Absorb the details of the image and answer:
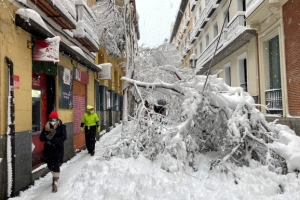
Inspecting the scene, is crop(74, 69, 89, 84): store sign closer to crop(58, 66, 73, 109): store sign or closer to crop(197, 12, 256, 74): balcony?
crop(58, 66, 73, 109): store sign

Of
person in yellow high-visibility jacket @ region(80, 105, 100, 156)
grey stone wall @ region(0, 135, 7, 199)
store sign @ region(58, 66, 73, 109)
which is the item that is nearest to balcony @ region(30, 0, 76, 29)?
store sign @ region(58, 66, 73, 109)

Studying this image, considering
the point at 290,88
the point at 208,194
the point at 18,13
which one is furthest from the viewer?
the point at 290,88

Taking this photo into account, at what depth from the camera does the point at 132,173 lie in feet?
16.2

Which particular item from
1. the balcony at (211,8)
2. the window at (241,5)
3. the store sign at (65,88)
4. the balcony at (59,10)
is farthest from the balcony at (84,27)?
the balcony at (211,8)

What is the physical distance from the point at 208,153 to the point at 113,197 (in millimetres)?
2416

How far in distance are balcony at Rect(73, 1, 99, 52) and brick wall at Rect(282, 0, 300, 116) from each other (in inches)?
271

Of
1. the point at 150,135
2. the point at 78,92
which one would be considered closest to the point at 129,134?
the point at 150,135

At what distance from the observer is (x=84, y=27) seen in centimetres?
962

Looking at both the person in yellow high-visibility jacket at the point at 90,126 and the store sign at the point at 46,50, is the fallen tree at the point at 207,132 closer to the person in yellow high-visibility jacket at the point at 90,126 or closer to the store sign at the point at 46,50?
the store sign at the point at 46,50

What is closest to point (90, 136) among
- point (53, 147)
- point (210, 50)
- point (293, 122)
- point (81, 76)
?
point (81, 76)

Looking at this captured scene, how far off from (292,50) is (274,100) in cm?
228

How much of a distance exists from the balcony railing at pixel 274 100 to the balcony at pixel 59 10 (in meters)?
7.51

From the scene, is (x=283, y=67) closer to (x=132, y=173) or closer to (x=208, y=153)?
(x=208, y=153)

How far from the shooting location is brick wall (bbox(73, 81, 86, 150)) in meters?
9.68
